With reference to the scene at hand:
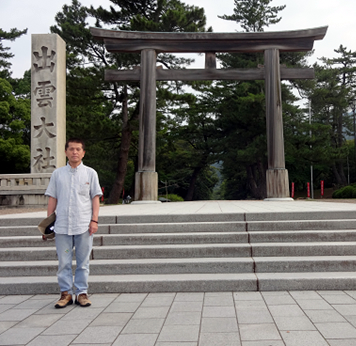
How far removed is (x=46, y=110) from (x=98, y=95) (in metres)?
10.5

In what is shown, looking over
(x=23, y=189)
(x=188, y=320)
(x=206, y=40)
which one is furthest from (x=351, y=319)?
(x=23, y=189)

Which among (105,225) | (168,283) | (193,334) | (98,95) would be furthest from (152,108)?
(98,95)

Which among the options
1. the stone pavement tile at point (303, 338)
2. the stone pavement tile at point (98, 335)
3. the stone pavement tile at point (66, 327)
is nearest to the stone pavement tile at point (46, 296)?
the stone pavement tile at point (66, 327)

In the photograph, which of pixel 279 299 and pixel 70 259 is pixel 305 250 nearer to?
pixel 279 299

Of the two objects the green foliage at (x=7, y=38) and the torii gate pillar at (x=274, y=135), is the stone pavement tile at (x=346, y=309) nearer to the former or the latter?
the torii gate pillar at (x=274, y=135)

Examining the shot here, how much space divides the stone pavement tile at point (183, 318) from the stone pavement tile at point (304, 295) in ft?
3.76

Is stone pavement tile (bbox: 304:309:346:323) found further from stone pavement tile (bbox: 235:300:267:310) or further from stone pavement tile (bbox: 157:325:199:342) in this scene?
stone pavement tile (bbox: 157:325:199:342)

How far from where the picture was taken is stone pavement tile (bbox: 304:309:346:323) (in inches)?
130

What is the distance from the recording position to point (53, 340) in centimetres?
298

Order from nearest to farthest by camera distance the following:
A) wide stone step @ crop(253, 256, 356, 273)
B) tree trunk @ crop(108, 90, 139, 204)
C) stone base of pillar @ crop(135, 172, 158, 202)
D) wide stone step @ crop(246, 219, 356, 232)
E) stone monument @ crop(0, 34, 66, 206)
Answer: wide stone step @ crop(253, 256, 356, 273)
wide stone step @ crop(246, 219, 356, 232)
stone base of pillar @ crop(135, 172, 158, 202)
stone monument @ crop(0, 34, 66, 206)
tree trunk @ crop(108, 90, 139, 204)

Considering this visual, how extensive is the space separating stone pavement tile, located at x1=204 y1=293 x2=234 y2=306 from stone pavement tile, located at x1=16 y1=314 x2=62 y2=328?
1.47m

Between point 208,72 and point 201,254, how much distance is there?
29.2ft

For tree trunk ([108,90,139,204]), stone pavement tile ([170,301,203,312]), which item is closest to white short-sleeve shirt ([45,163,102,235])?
stone pavement tile ([170,301,203,312])

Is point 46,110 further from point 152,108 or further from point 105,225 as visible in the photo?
point 105,225
